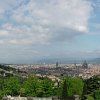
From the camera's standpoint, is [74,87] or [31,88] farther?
[31,88]

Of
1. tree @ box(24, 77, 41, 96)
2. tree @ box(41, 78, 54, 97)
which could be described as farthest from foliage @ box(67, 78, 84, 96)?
tree @ box(24, 77, 41, 96)

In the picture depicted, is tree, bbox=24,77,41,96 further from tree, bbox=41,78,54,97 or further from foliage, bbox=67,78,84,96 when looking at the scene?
foliage, bbox=67,78,84,96

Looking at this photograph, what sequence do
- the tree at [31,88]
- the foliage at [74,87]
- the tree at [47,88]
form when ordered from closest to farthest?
the foliage at [74,87] → the tree at [47,88] → the tree at [31,88]

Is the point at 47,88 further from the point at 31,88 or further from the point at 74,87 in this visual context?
the point at 74,87

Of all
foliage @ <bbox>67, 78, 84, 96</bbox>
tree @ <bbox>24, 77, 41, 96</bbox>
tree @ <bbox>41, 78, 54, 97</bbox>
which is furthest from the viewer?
tree @ <bbox>24, 77, 41, 96</bbox>

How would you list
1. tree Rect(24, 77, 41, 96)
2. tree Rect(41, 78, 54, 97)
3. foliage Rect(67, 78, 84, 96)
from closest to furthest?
1. foliage Rect(67, 78, 84, 96)
2. tree Rect(41, 78, 54, 97)
3. tree Rect(24, 77, 41, 96)

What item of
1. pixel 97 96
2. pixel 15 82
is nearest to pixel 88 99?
pixel 97 96

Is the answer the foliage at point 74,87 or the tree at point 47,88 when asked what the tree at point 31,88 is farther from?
the foliage at point 74,87

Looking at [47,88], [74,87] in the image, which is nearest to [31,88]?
[47,88]

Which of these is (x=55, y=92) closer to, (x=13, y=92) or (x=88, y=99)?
(x=13, y=92)

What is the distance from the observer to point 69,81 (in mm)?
48500

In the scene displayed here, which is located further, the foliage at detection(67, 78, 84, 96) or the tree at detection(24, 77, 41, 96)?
the tree at detection(24, 77, 41, 96)

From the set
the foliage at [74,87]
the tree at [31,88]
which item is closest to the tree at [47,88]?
the tree at [31,88]

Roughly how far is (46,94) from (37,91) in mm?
1305
